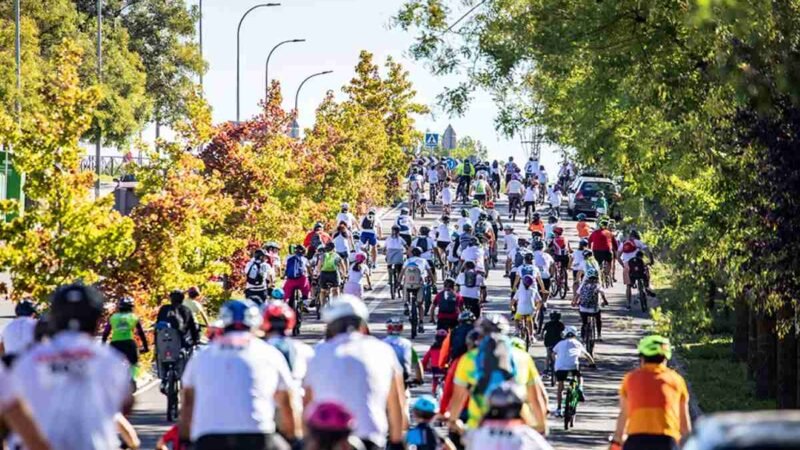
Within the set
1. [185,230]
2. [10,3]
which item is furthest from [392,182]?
[185,230]

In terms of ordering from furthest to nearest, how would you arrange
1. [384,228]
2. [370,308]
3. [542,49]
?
[384,228] < [370,308] < [542,49]

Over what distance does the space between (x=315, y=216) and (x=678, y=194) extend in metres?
23.8

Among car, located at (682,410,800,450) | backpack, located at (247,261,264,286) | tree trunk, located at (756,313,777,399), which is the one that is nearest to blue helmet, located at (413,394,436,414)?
car, located at (682,410,800,450)

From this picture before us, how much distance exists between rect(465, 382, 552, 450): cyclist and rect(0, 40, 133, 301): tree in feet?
53.2

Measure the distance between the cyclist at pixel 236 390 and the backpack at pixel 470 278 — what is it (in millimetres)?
21333

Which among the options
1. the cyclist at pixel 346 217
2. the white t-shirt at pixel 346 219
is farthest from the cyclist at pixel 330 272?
the white t-shirt at pixel 346 219

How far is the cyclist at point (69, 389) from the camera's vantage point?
303 inches

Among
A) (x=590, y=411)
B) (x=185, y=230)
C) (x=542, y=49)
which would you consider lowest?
(x=590, y=411)

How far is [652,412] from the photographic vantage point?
11773 millimetres

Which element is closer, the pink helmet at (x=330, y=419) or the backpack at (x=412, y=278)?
the pink helmet at (x=330, y=419)

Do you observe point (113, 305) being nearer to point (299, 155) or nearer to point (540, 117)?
point (540, 117)

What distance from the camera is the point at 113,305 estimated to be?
26656mm

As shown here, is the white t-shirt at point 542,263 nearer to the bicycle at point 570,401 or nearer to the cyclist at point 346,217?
the cyclist at point 346,217

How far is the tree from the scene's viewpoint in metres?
24.5
